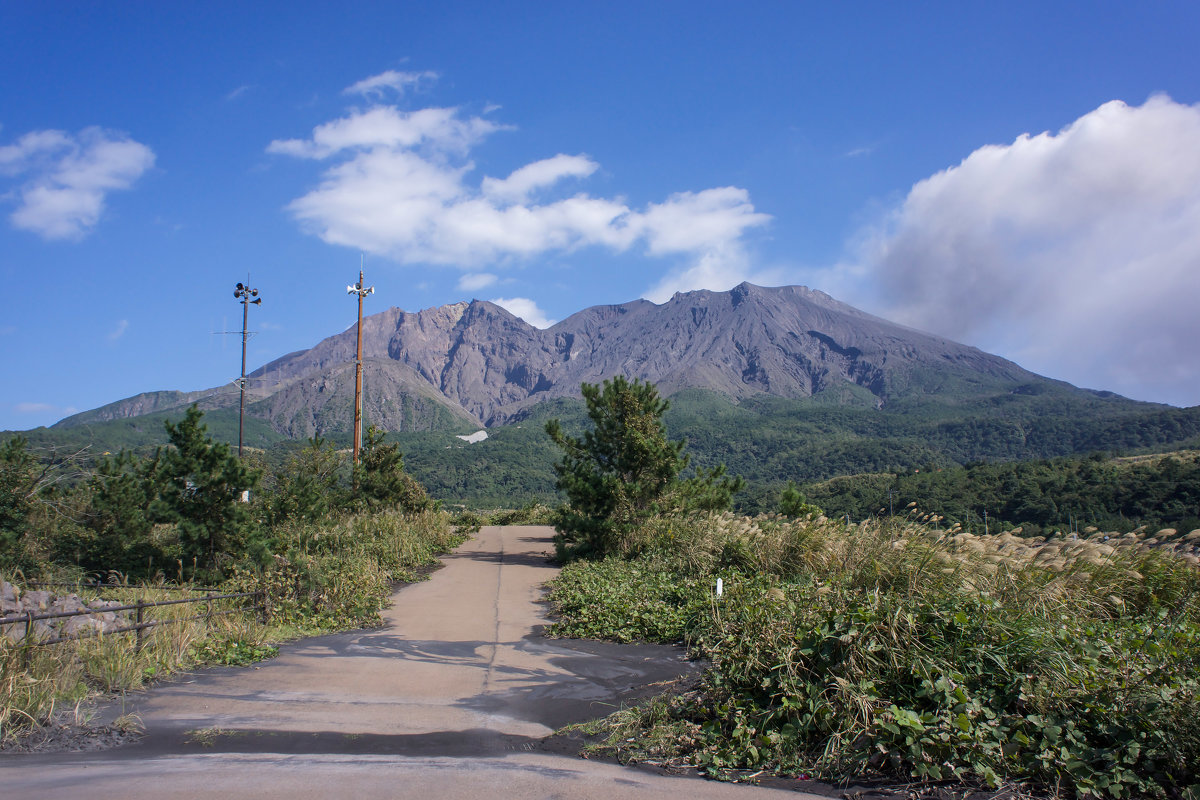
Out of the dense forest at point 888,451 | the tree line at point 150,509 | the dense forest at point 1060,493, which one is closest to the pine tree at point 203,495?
the tree line at point 150,509

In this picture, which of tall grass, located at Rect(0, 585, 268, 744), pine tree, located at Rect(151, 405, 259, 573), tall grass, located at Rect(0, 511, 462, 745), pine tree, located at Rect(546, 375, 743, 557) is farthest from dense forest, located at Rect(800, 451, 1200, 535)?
tall grass, located at Rect(0, 585, 268, 744)

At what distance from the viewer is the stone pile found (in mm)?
6629

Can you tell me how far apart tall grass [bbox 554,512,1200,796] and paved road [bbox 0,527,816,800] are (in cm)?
71

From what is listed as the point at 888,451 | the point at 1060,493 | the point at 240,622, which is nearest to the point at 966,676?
the point at 240,622

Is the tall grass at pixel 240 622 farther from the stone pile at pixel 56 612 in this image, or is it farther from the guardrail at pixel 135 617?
the stone pile at pixel 56 612

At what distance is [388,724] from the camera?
5.56m

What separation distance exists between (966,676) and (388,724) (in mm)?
4297

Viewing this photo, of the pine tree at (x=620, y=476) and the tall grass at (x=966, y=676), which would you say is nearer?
the tall grass at (x=966, y=676)

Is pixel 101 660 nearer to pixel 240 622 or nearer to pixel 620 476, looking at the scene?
pixel 240 622

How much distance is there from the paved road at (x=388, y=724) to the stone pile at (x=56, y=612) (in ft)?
3.58

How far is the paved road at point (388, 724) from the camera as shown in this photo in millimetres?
4199

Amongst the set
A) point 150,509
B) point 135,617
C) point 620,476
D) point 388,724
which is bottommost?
point 388,724

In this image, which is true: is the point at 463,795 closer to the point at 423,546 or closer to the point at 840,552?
the point at 840,552

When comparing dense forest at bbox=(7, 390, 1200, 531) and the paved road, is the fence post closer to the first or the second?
the paved road
